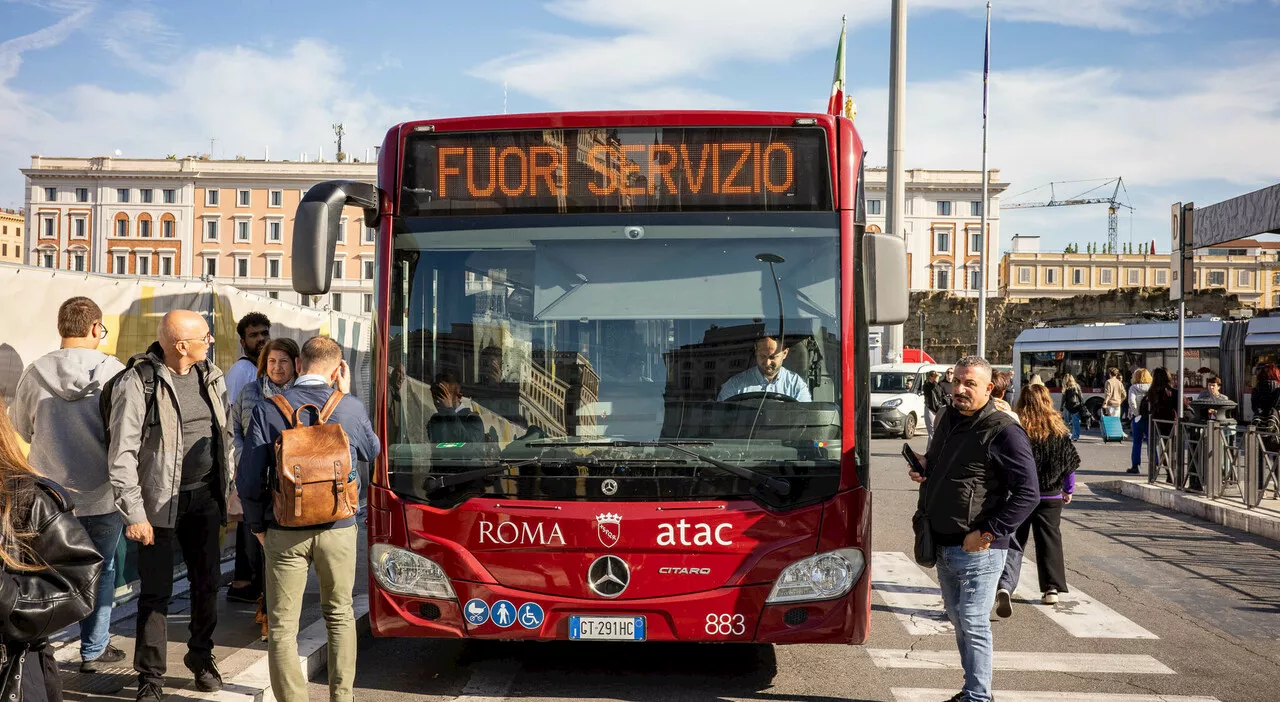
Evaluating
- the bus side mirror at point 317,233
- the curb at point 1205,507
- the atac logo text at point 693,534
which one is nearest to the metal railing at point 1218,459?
the curb at point 1205,507

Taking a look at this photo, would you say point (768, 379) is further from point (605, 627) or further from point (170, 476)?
point (170, 476)

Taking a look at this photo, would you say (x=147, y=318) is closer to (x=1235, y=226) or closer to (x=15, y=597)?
(x=15, y=597)

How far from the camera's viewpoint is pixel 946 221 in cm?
10125

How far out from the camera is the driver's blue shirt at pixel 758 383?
5.17 m

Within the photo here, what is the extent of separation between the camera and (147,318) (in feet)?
26.5

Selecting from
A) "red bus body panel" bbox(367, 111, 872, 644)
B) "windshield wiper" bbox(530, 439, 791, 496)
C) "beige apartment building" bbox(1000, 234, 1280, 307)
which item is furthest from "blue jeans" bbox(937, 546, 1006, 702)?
"beige apartment building" bbox(1000, 234, 1280, 307)

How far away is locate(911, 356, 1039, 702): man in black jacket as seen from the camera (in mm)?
5090

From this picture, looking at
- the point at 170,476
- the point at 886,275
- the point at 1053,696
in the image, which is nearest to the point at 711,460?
the point at 886,275

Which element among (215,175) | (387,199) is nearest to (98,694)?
(387,199)

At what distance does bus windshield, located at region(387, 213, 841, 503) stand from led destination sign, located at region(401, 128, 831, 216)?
89 millimetres

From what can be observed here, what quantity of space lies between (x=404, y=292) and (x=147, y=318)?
3.57m

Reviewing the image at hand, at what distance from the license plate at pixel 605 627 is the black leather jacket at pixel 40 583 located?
2.72m

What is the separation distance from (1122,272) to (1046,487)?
422 ft

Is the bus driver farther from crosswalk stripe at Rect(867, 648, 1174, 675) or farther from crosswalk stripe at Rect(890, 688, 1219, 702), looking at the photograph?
crosswalk stripe at Rect(867, 648, 1174, 675)
